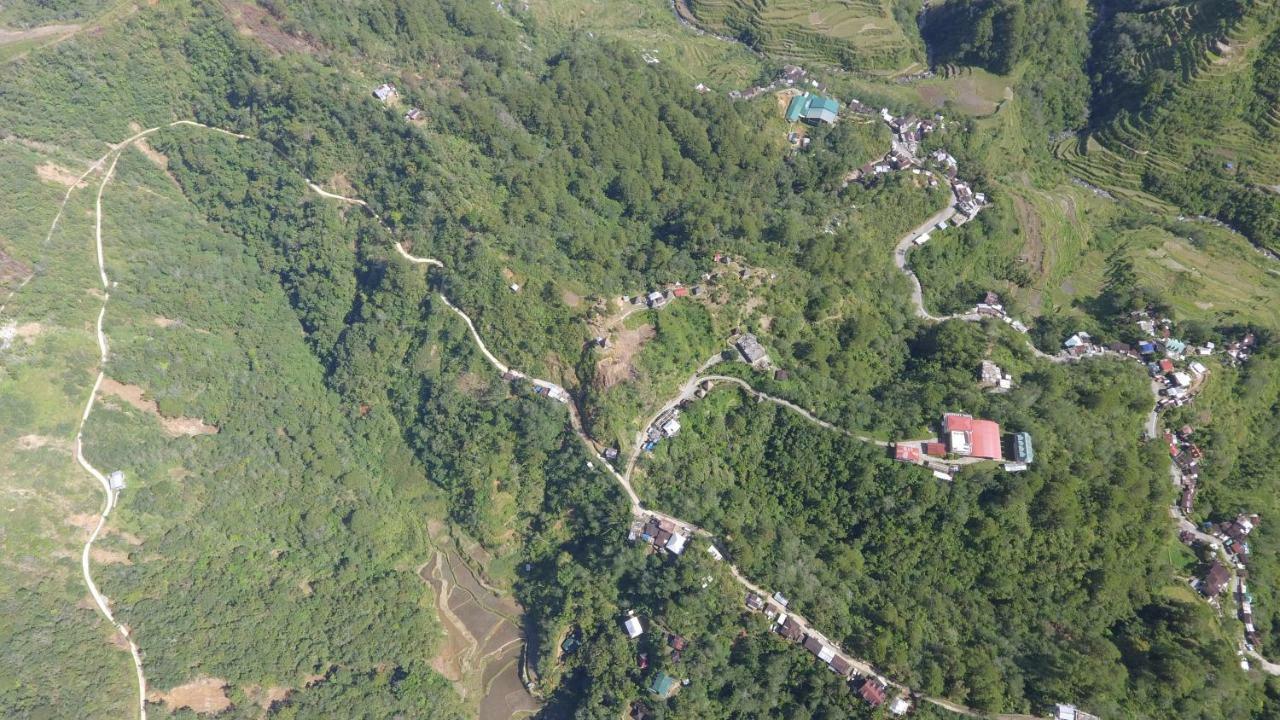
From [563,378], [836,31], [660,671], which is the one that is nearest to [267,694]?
[660,671]

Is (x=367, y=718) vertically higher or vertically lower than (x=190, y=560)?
lower

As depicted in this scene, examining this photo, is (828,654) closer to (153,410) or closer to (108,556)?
(108,556)

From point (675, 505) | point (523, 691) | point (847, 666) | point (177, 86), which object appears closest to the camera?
point (847, 666)

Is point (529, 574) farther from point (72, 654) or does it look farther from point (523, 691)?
point (72, 654)

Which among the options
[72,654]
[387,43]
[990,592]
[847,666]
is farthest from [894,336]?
[72,654]

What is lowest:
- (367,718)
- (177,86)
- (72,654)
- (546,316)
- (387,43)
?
(367,718)

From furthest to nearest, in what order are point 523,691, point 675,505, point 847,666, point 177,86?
point 177,86, point 523,691, point 675,505, point 847,666
